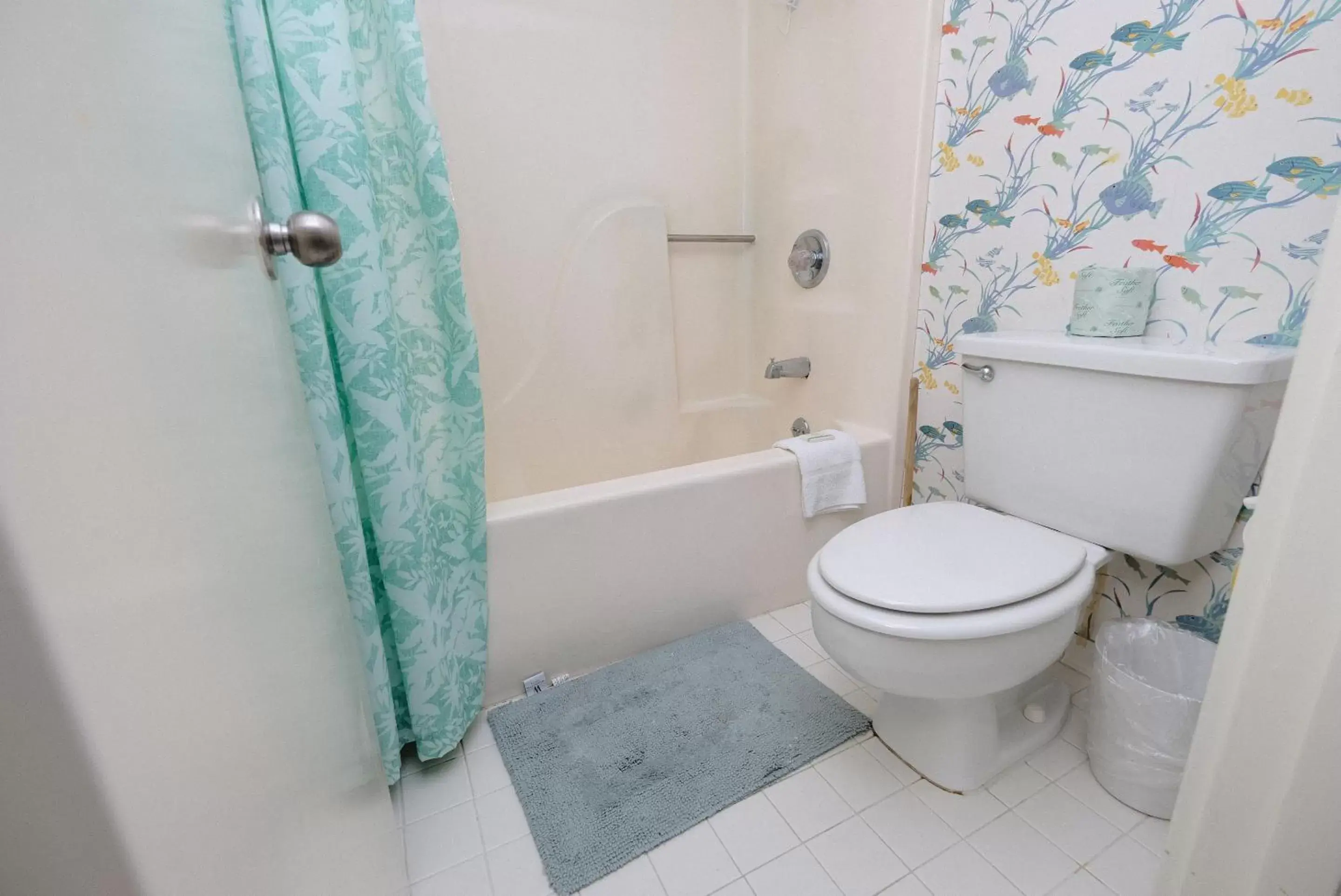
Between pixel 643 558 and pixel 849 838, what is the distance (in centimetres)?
63

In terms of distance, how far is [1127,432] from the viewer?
3.13 ft

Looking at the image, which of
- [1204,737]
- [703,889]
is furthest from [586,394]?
[1204,737]

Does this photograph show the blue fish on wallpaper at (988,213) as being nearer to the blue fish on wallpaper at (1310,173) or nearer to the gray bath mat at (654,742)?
the blue fish on wallpaper at (1310,173)

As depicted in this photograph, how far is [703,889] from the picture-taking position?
2.82ft

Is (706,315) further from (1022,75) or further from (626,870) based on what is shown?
(626,870)

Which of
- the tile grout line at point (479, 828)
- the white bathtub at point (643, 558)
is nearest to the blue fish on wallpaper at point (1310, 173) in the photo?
the white bathtub at point (643, 558)

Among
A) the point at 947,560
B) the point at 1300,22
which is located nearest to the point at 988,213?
the point at 1300,22

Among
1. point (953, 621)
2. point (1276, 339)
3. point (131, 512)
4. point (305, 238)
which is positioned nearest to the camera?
point (131, 512)

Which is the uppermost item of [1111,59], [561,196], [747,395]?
[1111,59]

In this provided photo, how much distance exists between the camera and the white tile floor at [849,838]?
34.0 inches

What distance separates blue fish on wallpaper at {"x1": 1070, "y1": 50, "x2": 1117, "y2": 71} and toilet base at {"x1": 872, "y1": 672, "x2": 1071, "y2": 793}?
3.76 feet

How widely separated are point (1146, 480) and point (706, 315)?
1332mm

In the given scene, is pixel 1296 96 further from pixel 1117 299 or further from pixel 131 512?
pixel 131 512

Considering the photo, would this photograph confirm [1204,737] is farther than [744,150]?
No
